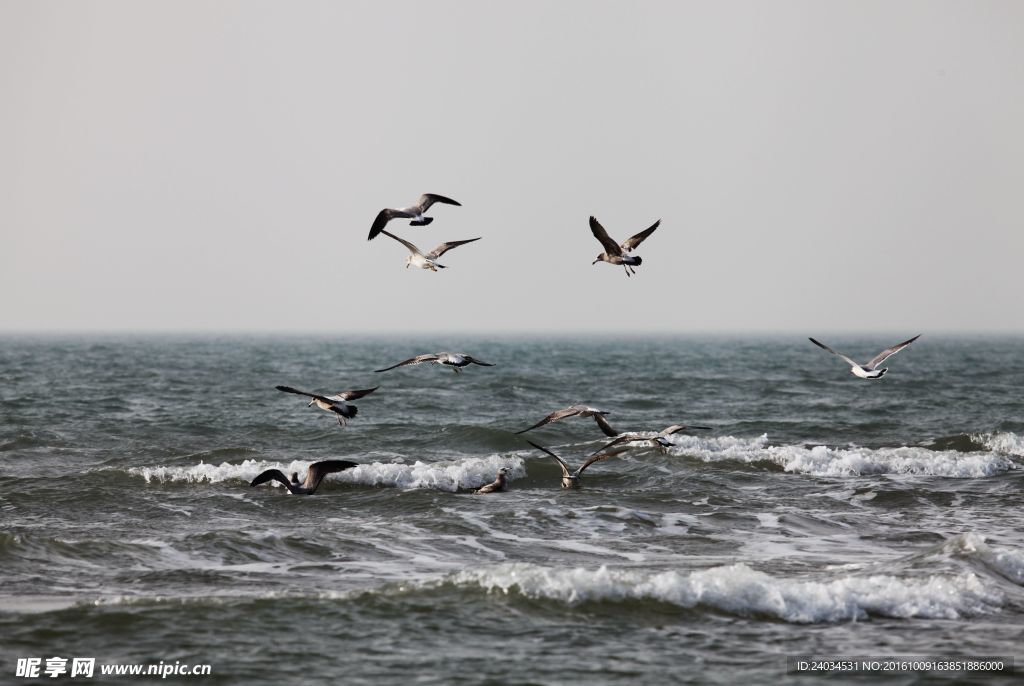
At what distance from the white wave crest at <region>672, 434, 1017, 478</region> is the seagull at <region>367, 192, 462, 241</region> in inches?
407

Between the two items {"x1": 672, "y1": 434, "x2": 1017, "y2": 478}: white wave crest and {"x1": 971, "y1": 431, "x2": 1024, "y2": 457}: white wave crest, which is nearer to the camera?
{"x1": 672, "y1": 434, "x2": 1017, "y2": 478}: white wave crest

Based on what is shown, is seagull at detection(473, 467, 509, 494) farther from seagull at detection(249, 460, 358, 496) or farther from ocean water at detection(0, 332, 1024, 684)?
seagull at detection(249, 460, 358, 496)

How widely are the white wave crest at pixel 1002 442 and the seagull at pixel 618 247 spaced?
14.2m

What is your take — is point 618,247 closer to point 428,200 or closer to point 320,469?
point 428,200

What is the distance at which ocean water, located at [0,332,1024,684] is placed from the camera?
32.7ft

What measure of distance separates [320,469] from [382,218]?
436cm

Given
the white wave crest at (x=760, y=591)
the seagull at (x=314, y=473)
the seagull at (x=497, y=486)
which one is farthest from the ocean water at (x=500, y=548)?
the seagull at (x=314, y=473)

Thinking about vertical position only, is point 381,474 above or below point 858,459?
below

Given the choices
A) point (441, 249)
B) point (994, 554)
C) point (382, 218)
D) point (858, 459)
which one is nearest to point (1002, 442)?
point (858, 459)

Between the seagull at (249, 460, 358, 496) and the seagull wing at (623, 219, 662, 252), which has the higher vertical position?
the seagull wing at (623, 219, 662, 252)

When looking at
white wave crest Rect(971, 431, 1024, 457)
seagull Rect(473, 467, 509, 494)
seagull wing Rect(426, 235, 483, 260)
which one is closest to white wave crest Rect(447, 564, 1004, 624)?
seagull wing Rect(426, 235, 483, 260)

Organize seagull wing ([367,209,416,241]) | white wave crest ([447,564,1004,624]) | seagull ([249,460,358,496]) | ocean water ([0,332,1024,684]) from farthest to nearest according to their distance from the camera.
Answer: seagull ([249,460,358,496]) < seagull wing ([367,209,416,241]) < white wave crest ([447,564,1004,624]) < ocean water ([0,332,1024,684])

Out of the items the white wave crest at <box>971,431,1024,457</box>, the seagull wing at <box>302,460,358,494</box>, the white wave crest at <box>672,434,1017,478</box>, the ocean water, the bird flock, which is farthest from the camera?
the white wave crest at <box>971,431,1024,457</box>

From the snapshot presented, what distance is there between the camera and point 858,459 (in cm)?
2323
